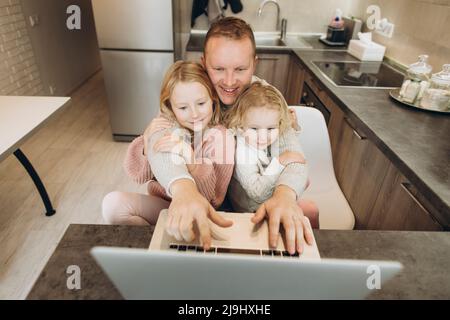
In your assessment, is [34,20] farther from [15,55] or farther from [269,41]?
[269,41]

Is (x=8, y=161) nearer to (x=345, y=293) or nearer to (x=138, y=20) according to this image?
(x=138, y=20)

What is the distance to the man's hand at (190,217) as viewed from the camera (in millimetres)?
490

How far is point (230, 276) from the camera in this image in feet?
1.27

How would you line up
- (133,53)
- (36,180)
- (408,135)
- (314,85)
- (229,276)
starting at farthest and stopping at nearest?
(133,53)
(314,85)
(36,180)
(408,135)
(229,276)

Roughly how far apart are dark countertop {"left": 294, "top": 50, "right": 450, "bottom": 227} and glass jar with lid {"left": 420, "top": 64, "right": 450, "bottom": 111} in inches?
1.5

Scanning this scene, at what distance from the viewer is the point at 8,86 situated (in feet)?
9.00

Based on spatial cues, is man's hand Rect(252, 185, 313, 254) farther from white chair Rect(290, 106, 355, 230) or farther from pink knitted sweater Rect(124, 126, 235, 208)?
white chair Rect(290, 106, 355, 230)

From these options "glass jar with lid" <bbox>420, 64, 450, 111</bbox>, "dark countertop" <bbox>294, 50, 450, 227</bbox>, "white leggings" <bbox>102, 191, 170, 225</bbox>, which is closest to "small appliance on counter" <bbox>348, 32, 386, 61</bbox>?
"dark countertop" <bbox>294, 50, 450, 227</bbox>

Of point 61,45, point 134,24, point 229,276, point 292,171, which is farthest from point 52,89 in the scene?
point 229,276

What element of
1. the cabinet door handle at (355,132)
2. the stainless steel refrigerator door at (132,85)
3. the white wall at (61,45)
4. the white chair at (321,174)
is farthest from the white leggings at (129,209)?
the white wall at (61,45)

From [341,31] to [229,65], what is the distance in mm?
2224

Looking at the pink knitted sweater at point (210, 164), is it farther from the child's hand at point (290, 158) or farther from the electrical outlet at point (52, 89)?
the electrical outlet at point (52, 89)

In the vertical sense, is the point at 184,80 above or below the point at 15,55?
above

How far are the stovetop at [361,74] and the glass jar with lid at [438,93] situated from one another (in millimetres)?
365
